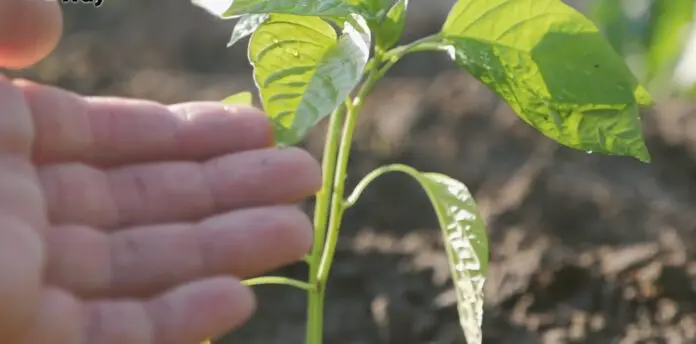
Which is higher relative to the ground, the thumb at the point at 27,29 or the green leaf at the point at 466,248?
the thumb at the point at 27,29

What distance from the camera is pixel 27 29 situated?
719 millimetres

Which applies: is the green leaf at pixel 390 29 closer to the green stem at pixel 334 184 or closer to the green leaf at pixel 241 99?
the green stem at pixel 334 184

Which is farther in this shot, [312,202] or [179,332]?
[312,202]

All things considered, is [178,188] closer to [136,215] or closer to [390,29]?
[136,215]

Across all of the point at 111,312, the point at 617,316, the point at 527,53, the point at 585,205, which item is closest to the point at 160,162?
the point at 111,312

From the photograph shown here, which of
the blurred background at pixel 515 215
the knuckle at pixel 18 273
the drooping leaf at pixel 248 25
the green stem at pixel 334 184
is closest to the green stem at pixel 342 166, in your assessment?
the green stem at pixel 334 184

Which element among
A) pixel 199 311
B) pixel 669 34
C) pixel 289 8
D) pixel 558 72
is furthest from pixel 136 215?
pixel 669 34

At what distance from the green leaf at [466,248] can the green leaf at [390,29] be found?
0.43 ft

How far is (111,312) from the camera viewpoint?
2.25 feet

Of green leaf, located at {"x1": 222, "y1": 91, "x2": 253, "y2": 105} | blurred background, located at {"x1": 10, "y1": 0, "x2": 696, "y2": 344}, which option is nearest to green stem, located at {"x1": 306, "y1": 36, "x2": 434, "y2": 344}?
A: green leaf, located at {"x1": 222, "y1": 91, "x2": 253, "y2": 105}

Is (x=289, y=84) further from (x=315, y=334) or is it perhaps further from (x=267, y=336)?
(x=267, y=336)

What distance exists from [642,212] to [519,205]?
190 mm

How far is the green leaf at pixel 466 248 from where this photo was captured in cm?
69

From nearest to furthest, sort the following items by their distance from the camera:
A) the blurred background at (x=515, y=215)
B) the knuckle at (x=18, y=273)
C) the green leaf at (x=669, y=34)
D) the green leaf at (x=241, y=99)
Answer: the knuckle at (x=18, y=273) → the green leaf at (x=241, y=99) → the blurred background at (x=515, y=215) → the green leaf at (x=669, y=34)
